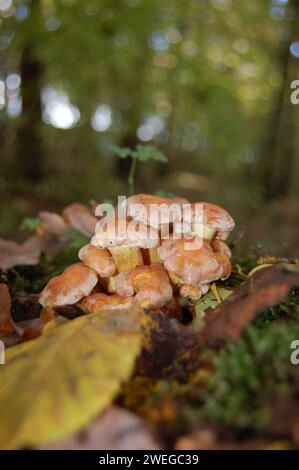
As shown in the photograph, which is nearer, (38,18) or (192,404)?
(192,404)

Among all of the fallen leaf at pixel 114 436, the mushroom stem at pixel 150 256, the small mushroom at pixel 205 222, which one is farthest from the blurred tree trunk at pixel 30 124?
the fallen leaf at pixel 114 436

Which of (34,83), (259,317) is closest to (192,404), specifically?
(259,317)

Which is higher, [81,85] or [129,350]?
[81,85]

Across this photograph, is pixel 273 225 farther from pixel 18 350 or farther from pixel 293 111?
pixel 18 350

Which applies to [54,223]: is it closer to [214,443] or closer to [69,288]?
[69,288]
